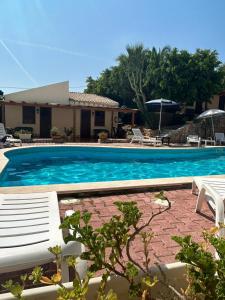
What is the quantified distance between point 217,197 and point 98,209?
1966 mm

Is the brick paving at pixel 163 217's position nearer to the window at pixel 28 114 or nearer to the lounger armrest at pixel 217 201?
the lounger armrest at pixel 217 201

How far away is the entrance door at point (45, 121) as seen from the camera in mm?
18062

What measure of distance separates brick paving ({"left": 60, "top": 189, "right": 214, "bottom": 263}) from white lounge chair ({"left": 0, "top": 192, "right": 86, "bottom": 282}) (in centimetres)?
112

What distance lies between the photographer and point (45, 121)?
18.2m

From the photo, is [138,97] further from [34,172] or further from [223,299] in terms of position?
[223,299]

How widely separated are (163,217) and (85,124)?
15.6 metres

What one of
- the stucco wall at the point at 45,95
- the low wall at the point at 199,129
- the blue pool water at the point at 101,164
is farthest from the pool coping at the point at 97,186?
the stucco wall at the point at 45,95

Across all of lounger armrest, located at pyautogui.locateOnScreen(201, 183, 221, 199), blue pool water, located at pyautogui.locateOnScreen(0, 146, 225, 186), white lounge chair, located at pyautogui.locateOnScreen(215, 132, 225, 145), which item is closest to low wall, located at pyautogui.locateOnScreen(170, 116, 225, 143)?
white lounge chair, located at pyautogui.locateOnScreen(215, 132, 225, 145)

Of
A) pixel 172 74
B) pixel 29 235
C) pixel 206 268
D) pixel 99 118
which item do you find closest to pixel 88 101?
pixel 99 118

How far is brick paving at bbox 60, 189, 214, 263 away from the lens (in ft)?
10.3

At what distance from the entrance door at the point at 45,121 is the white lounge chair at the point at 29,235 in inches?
623

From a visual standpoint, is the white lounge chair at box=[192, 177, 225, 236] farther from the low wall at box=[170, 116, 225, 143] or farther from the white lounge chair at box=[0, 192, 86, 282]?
the low wall at box=[170, 116, 225, 143]

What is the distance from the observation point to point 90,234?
1.25 m

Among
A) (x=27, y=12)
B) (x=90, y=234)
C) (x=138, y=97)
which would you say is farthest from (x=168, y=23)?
(x=90, y=234)
